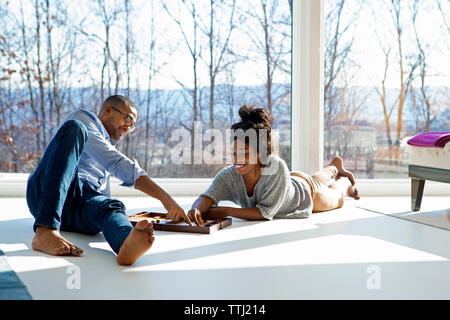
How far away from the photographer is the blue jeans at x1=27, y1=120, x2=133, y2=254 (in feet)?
6.29

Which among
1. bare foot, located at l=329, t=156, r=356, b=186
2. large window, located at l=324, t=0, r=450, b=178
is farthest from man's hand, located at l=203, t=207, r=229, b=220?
large window, located at l=324, t=0, r=450, b=178

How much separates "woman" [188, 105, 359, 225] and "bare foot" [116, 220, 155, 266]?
83cm

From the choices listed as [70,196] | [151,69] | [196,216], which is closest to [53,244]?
[70,196]

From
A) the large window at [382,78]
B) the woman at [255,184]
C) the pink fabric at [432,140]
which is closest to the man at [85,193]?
the woman at [255,184]

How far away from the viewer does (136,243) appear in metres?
1.75

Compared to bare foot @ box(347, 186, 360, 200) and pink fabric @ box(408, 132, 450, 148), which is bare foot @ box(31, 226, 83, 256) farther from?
bare foot @ box(347, 186, 360, 200)

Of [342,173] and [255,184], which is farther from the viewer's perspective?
[342,173]

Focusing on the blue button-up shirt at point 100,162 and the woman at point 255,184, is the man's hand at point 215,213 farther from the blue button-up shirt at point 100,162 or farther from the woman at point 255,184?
the blue button-up shirt at point 100,162

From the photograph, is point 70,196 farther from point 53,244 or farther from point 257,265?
point 257,265

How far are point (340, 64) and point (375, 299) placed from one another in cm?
303

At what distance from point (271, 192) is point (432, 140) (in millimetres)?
1020

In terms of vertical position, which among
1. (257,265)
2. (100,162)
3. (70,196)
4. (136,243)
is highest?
(100,162)

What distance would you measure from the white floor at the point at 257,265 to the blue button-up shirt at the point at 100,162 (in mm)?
274
